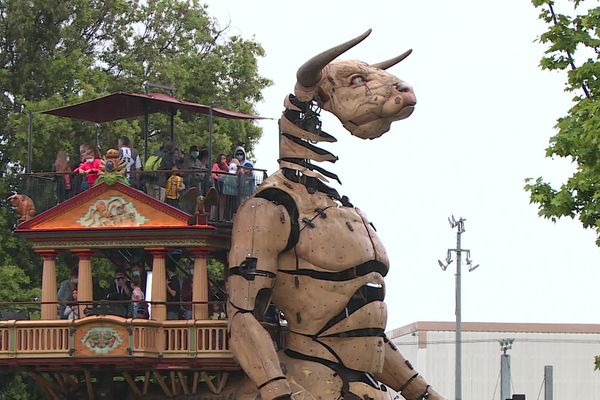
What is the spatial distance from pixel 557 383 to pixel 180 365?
130ft

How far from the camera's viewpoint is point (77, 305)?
17.2 meters

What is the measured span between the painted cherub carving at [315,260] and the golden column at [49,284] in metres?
2.58

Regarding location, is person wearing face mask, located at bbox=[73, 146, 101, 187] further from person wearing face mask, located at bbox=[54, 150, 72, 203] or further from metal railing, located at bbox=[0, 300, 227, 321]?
metal railing, located at bbox=[0, 300, 227, 321]

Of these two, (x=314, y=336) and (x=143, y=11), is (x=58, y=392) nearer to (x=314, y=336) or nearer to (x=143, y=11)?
(x=314, y=336)

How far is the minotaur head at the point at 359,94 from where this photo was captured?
15828 mm

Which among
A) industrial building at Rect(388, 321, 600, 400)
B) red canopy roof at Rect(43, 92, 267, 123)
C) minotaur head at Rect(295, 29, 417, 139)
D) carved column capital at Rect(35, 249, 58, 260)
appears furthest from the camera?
industrial building at Rect(388, 321, 600, 400)

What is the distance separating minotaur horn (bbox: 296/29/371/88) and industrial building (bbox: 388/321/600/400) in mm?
38102

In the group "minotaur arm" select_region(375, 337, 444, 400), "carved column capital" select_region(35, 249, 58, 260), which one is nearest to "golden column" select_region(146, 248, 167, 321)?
"carved column capital" select_region(35, 249, 58, 260)

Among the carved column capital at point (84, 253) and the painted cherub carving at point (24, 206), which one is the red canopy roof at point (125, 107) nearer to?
the painted cherub carving at point (24, 206)

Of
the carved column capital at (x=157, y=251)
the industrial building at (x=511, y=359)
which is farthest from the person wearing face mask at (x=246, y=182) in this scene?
the industrial building at (x=511, y=359)

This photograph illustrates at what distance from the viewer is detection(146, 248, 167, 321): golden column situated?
16938 mm

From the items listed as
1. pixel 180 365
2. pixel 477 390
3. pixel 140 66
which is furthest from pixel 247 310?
pixel 477 390

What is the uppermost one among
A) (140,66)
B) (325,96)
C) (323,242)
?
(140,66)

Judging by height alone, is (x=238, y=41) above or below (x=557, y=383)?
above
